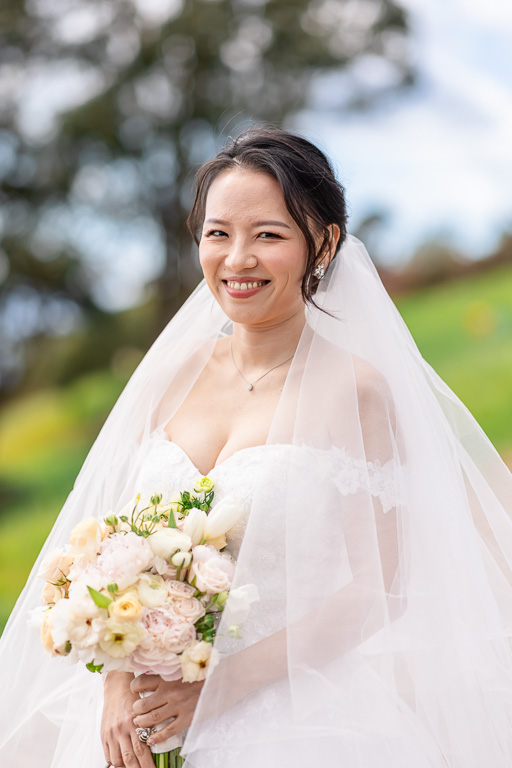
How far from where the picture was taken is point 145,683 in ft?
6.00

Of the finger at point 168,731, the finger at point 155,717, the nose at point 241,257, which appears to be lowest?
the finger at point 168,731

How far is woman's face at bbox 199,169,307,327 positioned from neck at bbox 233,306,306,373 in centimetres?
11

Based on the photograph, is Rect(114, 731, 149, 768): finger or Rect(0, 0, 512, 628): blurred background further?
Rect(0, 0, 512, 628): blurred background

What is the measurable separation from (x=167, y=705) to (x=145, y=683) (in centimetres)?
8

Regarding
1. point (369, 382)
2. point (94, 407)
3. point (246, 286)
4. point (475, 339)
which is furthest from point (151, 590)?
point (94, 407)

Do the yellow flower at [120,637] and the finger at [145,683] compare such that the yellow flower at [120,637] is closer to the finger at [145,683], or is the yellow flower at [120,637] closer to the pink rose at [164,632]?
the pink rose at [164,632]

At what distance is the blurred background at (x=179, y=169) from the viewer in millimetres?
6738

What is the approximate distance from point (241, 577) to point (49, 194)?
6909 millimetres

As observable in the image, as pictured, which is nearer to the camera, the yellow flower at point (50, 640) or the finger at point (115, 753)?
the yellow flower at point (50, 640)

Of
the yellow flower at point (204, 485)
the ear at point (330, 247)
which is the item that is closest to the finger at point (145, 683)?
the yellow flower at point (204, 485)

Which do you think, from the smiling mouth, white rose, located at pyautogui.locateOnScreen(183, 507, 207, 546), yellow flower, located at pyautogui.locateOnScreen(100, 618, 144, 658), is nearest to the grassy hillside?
the smiling mouth

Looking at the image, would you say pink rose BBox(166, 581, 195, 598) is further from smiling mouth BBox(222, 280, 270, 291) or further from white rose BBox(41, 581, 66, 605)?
smiling mouth BBox(222, 280, 270, 291)

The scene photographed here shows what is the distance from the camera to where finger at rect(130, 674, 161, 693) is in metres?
1.82

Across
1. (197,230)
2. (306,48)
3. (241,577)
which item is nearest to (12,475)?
(306,48)
